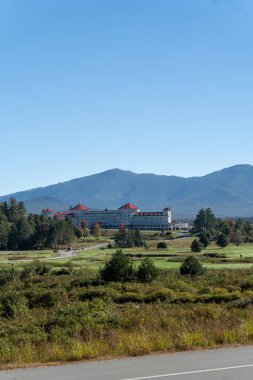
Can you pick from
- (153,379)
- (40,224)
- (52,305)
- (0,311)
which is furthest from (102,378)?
(40,224)

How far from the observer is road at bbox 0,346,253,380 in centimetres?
962

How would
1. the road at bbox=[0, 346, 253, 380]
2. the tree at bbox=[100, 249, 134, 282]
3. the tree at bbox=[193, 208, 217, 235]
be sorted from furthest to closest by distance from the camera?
the tree at bbox=[193, 208, 217, 235]
the tree at bbox=[100, 249, 134, 282]
the road at bbox=[0, 346, 253, 380]

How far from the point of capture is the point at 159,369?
33.6 ft

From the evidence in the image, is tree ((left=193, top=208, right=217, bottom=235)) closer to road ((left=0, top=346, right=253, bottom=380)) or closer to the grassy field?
the grassy field

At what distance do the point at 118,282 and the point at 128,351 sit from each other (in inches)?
1288

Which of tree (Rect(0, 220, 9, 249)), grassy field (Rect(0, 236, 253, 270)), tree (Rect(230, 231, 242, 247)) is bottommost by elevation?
grassy field (Rect(0, 236, 253, 270))

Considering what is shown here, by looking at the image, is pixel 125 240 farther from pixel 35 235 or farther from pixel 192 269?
pixel 192 269

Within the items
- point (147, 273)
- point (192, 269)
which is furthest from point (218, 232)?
point (147, 273)

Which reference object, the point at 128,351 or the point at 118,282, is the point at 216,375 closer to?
the point at 128,351

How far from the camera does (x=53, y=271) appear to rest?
59.5 metres

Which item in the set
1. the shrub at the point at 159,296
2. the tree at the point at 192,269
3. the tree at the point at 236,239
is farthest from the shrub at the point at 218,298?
the tree at the point at 236,239

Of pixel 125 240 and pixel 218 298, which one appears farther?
pixel 125 240

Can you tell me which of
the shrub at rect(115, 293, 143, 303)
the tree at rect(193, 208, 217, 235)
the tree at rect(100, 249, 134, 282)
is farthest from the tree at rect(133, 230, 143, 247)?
the shrub at rect(115, 293, 143, 303)

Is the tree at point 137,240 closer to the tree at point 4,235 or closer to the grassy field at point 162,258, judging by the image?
the grassy field at point 162,258
